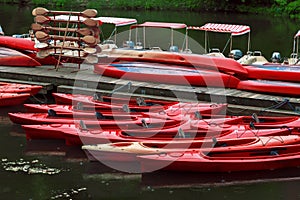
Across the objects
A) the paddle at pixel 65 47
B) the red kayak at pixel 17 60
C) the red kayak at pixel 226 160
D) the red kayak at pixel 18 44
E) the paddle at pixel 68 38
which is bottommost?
the red kayak at pixel 226 160

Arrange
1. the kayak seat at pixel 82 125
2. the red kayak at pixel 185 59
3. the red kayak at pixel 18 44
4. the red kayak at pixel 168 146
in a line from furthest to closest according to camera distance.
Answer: the red kayak at pixel 18 44 → the red kayak at pixel 185 59 → the kayak seat at pixel 82 125 → the red kayak at pixel 168 146

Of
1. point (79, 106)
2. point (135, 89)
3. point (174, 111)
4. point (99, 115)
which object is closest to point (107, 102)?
point (79, 106)

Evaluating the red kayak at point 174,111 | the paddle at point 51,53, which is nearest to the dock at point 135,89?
the paddle at point 51,53

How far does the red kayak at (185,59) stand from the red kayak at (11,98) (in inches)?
136

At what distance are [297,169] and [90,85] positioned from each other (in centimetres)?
814

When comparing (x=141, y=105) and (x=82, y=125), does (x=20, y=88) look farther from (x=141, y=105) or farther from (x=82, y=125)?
(x=82, y=125)

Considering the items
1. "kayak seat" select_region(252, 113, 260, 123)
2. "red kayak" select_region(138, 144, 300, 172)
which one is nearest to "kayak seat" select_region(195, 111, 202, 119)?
"kayak seat" select_region(252, 113, 260, 123)

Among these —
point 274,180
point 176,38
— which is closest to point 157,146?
point 274,180

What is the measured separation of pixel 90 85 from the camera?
21.7 meters

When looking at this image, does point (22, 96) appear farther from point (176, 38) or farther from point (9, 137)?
point (176, 38)

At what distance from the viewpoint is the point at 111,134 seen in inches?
680

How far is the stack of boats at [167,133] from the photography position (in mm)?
15922

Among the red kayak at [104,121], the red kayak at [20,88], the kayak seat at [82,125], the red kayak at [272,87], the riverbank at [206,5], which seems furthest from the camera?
the riverbank at [206,5]

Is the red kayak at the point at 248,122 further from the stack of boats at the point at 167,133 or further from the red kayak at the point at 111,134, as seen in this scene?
the red kayak at the point at 111,134
